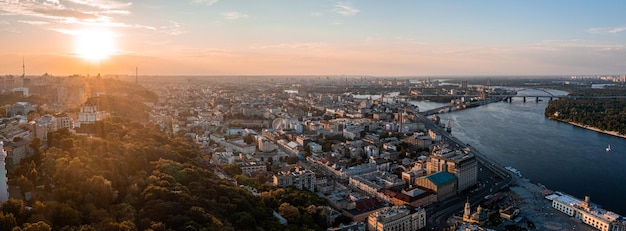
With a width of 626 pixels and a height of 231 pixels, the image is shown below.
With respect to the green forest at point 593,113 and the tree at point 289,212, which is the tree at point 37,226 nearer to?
the tree at point 289,212

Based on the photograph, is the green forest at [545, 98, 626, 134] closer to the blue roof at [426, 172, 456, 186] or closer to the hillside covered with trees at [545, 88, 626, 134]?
the hillside covered with trees at [545, 88, 626, 134]

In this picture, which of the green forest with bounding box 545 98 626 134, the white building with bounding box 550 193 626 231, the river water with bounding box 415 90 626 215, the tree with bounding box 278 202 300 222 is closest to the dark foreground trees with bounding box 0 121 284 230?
the tree with bounding box 278 202 300 222

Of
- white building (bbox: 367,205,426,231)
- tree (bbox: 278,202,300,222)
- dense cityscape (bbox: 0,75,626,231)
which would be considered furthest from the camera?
white building (bbox: 367,205,426,231)

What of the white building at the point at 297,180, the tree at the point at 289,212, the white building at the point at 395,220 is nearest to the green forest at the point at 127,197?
the tree at the point at 289,212

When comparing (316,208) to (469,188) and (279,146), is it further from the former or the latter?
(279,146)

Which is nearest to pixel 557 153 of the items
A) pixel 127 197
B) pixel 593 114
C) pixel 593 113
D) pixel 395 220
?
pixel 395 220

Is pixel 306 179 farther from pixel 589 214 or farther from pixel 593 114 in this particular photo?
pixel 593 114
